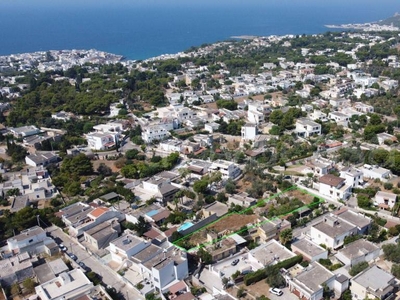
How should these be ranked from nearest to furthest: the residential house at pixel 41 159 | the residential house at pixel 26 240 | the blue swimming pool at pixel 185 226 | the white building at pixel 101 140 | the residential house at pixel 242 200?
the residential house at pixel 26 240 < the blue swimming pool at pixel 185 226 < the residential house at pixel 242 200 < the residential house at pixel 41 159 < the white building at pixel 101 140

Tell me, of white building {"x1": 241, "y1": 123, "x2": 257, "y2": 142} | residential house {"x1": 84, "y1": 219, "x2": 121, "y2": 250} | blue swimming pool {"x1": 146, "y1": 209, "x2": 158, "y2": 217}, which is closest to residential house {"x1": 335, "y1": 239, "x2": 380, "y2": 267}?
blue swimming pool {"x1": 146, "y1": 209, "x2": 158, "y2": 217}

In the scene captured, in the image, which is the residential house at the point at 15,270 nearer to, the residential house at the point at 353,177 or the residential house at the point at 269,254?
the residential house at the point at 269,254

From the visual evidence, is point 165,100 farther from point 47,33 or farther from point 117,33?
point 47,33

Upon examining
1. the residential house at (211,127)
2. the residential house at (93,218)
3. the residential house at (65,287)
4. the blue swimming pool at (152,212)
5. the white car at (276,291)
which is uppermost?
the residential house at (211,127)

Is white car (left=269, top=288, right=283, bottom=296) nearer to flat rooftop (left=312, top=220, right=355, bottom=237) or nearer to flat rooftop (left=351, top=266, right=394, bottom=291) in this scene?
flat rooftop (left=351, top=266, right=394, bottom=291)

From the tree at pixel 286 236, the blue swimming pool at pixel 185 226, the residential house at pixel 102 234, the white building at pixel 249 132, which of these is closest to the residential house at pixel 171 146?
the white building at pixel 249 132
